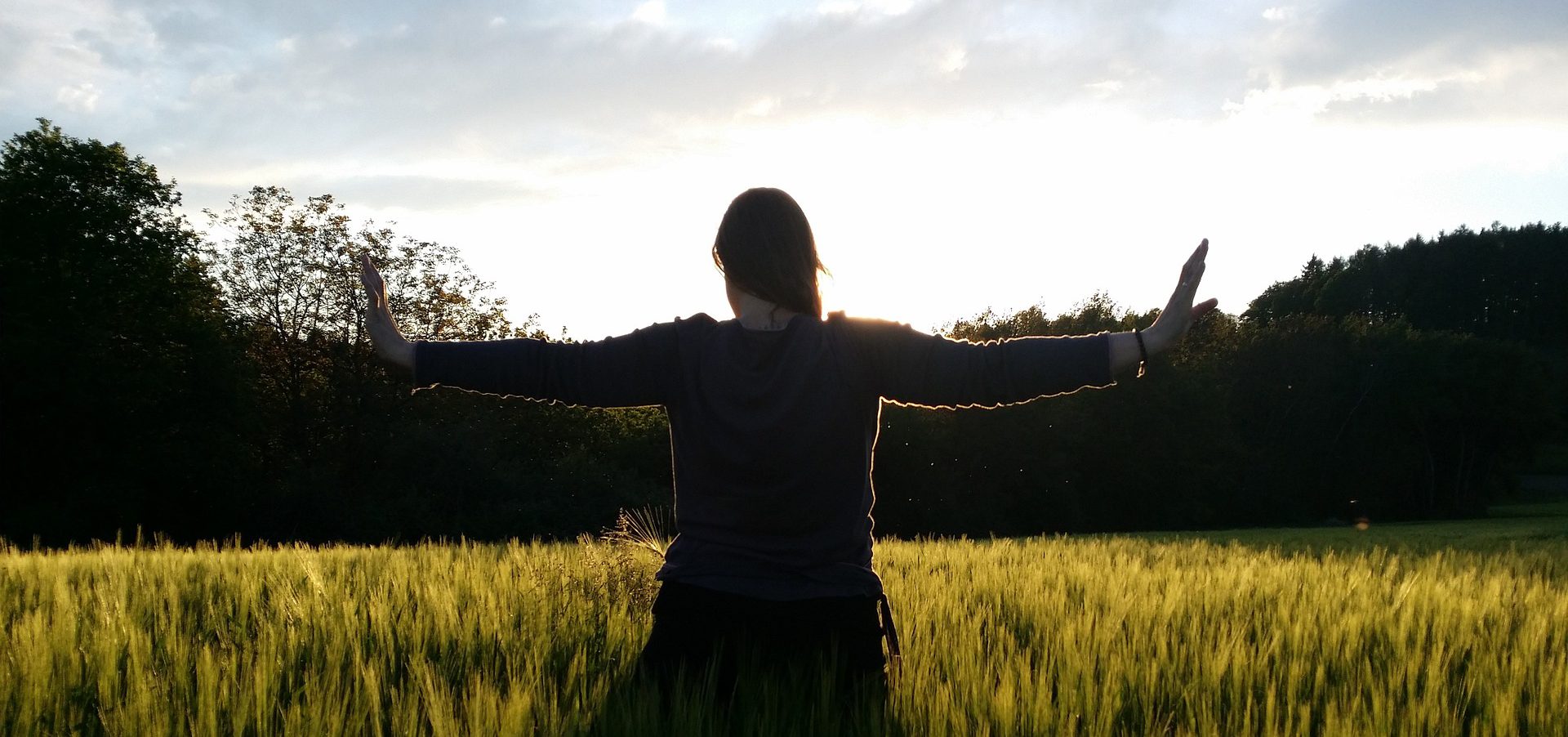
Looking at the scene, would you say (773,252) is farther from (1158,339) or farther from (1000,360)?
(1158,339)

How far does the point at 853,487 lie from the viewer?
2.47 metres

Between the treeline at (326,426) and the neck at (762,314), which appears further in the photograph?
the treeline at (326,426)

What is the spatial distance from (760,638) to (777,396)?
603 millimetres

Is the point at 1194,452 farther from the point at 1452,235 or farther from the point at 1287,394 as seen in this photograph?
the point at 1452,235

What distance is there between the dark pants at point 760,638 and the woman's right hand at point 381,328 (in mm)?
913

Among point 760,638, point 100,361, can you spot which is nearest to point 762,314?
point 760,638

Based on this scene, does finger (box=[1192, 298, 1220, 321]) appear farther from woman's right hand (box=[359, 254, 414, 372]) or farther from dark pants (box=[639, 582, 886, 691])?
woman's right hand (box=[359, 254, 414, 372])

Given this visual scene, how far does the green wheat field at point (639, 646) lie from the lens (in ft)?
7.56

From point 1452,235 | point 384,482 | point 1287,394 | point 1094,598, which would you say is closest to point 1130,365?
point 1094,598

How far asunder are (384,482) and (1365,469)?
154 feet

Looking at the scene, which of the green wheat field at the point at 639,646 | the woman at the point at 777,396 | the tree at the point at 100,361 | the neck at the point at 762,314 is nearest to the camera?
the green wheat field at the point at 639,646

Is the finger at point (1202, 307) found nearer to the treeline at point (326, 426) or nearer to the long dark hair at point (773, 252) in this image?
the long dark hair at point (773, 252)

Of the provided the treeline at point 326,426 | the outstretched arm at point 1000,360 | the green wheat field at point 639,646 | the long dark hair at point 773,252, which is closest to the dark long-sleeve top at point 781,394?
the outstretched arm at point 1000,360

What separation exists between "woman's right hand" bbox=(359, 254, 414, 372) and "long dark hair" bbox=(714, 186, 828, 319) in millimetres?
848
